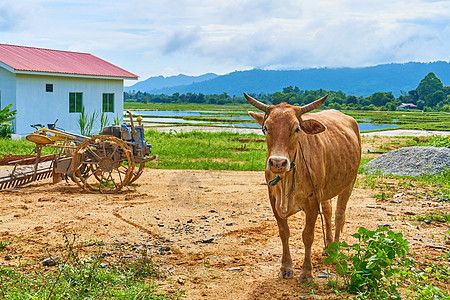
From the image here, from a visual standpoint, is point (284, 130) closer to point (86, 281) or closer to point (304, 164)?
point (304, 164)

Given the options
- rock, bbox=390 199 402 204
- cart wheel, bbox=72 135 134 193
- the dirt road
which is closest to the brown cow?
the dirt road

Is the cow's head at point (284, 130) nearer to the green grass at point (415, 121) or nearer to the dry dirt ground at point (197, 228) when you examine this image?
the dry dirt ground at point (197, 228)

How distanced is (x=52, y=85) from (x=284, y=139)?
19868 millimetres

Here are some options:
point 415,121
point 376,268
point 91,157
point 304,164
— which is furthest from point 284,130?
point 415,121

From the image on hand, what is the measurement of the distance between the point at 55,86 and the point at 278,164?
20.2 meters

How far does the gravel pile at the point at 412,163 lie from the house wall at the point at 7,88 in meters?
15.4

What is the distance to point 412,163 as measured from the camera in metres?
14.2

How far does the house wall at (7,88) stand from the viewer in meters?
21.0

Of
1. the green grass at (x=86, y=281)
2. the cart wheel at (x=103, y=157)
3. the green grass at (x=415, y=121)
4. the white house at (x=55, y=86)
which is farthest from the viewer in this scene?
the green grass at (x=415, y=121)

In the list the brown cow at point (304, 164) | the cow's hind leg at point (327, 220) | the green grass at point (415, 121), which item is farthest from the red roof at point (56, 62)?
the green grass at point (415, 121)

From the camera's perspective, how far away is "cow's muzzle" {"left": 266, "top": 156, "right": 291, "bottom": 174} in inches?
187

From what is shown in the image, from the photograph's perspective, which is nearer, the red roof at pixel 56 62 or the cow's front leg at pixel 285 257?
the cow's front leg at pixel 285 257

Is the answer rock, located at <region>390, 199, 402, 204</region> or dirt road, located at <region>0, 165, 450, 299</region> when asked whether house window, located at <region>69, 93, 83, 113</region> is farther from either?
rock, located at <region>390, 199, 402, 204</region>

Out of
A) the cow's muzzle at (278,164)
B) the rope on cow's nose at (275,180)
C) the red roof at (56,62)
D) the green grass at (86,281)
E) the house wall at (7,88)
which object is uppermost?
the red roof at (56,62)
